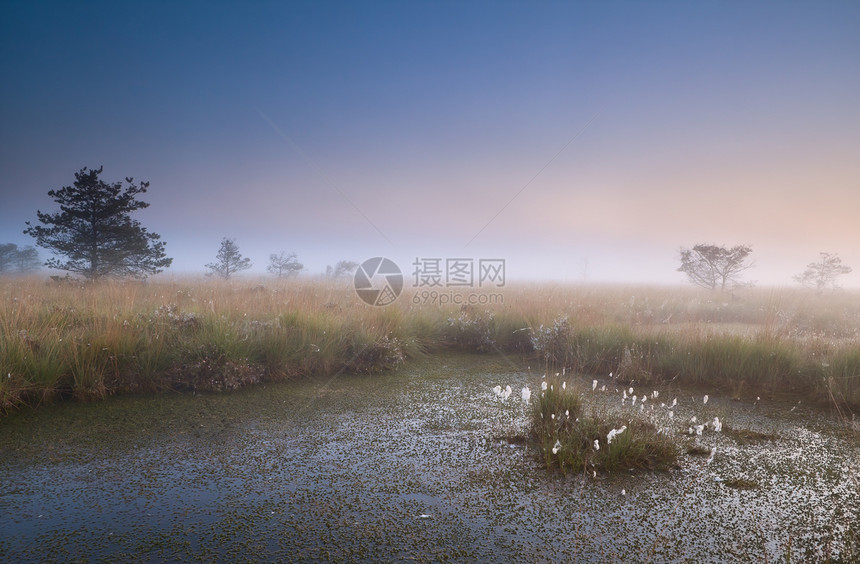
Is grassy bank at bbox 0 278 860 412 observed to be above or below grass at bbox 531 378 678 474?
above

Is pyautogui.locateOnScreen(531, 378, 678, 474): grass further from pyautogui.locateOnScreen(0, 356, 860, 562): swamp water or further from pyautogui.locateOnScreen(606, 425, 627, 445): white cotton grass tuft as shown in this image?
pyautogui.locateOnScreen(0, 356, 860, 562): swamp water

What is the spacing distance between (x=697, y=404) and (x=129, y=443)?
503 centimetres

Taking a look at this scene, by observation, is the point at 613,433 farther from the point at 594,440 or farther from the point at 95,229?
the point at 95,229

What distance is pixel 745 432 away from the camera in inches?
145

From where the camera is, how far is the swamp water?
6.88ft

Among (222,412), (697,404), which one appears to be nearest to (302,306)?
(222,412)

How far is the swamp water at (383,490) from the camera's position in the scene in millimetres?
2096

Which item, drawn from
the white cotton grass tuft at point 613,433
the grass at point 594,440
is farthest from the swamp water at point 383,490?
the white cotton grass tuft at point 613,433

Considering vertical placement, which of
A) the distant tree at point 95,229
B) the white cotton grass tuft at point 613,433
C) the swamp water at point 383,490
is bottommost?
the swamp water at point 383,490

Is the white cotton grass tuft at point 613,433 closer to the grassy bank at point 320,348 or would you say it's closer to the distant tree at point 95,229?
the grassy bank at point 320,348

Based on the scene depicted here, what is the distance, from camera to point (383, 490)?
2613mm

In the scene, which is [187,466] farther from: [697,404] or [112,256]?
[112,256]

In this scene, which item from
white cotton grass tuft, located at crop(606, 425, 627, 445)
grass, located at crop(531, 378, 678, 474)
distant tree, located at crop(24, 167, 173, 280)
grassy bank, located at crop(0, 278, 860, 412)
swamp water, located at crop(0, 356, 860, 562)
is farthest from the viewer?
distant tree, located at crop(24, 167, 173, 280)

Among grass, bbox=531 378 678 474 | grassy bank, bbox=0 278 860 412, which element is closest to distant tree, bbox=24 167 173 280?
grassy bank, bbox=0 278 860 412
